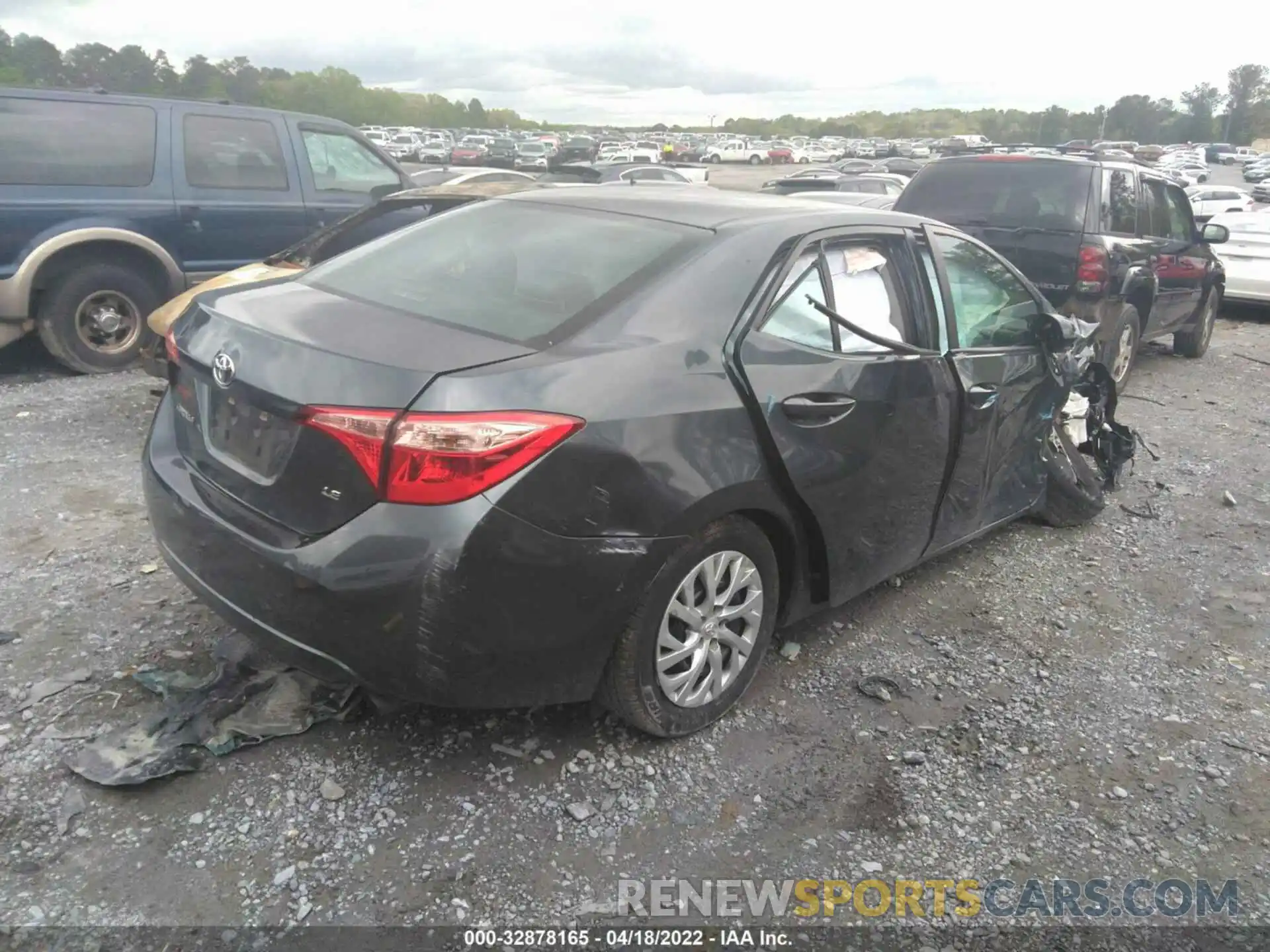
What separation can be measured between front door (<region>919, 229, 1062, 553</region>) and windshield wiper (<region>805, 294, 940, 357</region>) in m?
Result: 0.22

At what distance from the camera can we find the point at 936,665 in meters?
3.63

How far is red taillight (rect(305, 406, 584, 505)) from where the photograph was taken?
7.52 ft

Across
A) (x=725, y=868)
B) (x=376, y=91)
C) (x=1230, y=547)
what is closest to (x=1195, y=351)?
(x=1230, y=547)

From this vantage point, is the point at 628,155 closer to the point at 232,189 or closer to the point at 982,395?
the point at 232,189

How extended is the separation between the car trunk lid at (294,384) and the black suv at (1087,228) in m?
5.90

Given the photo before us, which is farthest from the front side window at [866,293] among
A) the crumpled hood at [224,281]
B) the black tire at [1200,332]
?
the black tire at [1200,332]

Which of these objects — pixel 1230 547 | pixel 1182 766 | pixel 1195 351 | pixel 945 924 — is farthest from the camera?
pixel 1195 351

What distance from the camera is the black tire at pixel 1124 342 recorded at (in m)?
7.44

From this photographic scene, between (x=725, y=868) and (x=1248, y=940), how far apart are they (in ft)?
4.28

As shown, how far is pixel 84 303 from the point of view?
6.85 meters

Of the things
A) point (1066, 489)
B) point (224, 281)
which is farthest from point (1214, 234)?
point (224, 281)

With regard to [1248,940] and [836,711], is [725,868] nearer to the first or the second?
[836,711]

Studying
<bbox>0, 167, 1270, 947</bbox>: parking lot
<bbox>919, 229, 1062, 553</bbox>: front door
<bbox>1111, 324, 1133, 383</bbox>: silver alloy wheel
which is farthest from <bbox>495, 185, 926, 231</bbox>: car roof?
<bbox>1111, 324, 1133, 383</bbox>: silver alloy wheel

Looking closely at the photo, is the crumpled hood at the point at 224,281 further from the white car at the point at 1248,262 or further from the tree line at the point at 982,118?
the tree line at the point at 982,118
